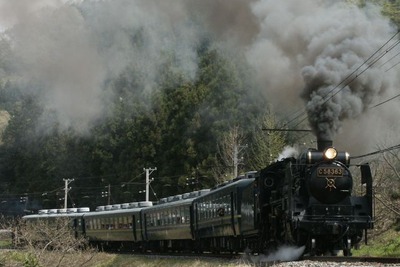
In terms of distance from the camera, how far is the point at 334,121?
89.2ft

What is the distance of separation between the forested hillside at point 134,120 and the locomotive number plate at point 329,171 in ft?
49.5

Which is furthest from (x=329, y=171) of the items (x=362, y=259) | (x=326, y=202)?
(x=362, y=259)

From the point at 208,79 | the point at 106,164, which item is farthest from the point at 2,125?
the point at 208,79

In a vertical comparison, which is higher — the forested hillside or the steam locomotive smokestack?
the forested hillside

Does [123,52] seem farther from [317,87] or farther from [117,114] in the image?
[317,87]

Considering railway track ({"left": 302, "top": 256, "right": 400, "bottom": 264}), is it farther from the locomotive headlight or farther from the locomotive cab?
the locomotive headlight

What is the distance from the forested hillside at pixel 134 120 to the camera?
50594 millimetres

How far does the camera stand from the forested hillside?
50594mm

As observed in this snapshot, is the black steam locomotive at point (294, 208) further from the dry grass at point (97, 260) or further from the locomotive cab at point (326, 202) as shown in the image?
the dry grass at point (97, 260)

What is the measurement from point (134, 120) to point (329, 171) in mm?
57737

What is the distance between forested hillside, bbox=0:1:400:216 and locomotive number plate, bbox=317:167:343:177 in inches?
594

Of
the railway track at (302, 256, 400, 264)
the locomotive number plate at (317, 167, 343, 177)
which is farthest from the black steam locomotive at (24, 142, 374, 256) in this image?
the railway track at (302, 256, 400, 264)

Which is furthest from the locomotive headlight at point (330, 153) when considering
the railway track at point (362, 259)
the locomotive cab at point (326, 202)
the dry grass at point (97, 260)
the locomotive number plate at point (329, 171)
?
the dry grass at point (97, 260)

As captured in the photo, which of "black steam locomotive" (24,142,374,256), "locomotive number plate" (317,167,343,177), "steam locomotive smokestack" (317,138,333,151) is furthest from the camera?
"steam locomotive smokestack" (317,138,333,151)
